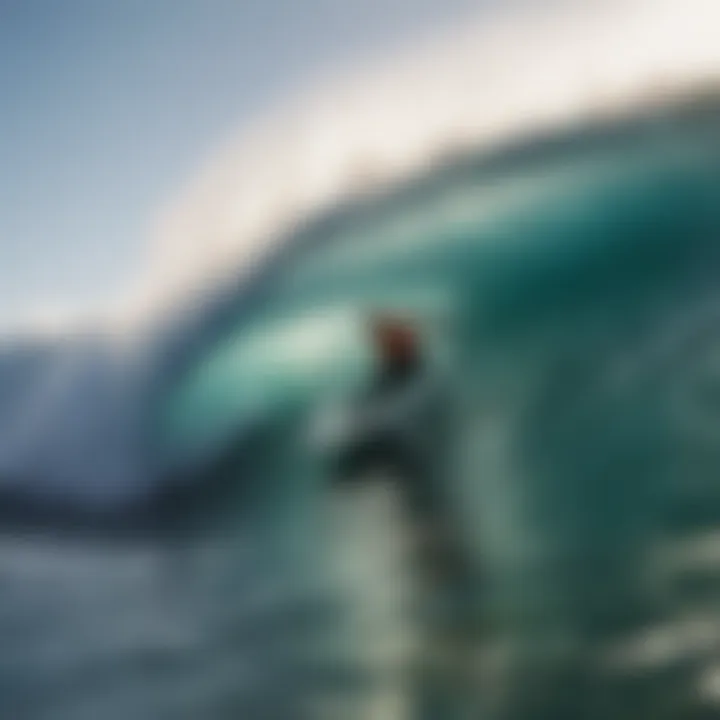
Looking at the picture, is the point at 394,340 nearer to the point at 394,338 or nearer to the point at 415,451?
the point at 394,338

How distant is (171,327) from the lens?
4.07 ft

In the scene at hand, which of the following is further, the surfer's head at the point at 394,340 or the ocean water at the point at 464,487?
the surfer's head at the point at 394,340

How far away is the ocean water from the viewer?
41.4 inches

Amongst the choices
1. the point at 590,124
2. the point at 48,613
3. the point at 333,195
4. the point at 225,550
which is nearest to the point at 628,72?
the point at 590,124

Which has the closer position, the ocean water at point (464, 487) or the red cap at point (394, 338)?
the ocean water at point (464, 487)

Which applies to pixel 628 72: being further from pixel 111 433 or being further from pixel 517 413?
pixel 111 433

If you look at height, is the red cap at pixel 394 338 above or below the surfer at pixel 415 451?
above

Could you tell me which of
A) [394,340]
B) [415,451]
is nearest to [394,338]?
[394,340]

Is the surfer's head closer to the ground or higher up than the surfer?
higher up

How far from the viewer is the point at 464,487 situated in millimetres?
1133

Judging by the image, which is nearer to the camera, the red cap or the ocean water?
the ocean water

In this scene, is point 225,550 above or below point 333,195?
below

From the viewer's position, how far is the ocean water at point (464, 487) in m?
1.05

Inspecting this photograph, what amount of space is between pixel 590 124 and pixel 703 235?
0.59 ft
